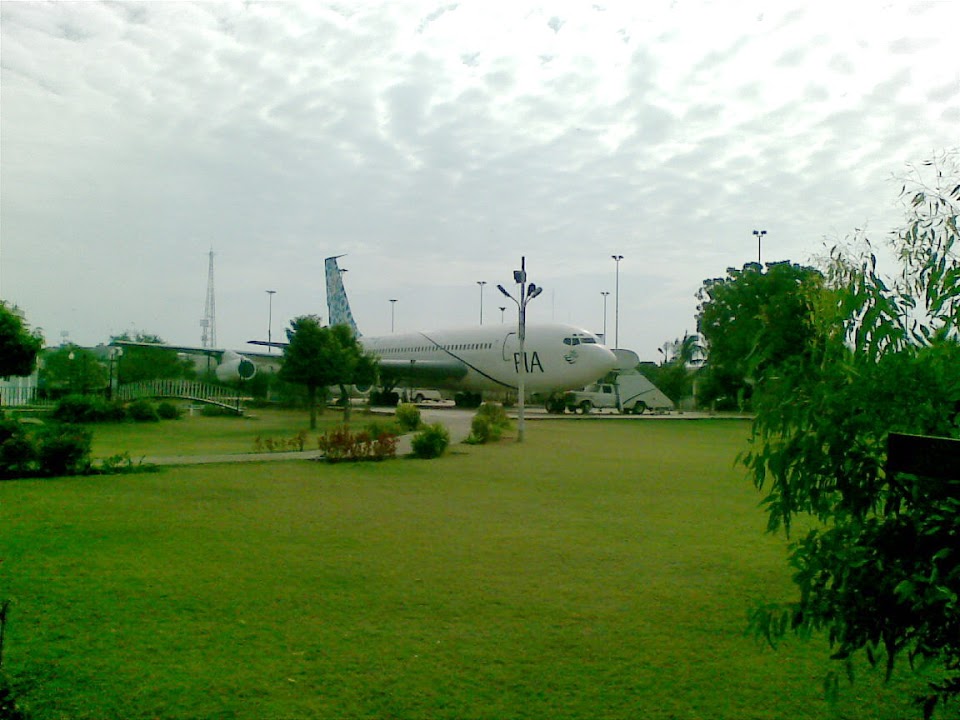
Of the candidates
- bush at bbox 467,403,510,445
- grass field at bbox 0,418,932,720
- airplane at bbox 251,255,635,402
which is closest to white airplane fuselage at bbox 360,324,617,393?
airplane at bbox 251,255,635,402

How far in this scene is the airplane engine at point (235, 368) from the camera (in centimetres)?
3647

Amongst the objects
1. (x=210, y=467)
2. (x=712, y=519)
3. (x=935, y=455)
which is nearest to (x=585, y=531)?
(x=712, y=519)

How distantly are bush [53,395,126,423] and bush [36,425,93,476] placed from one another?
15420 millimetres

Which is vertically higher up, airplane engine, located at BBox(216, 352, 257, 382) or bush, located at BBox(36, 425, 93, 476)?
airplane engine, located at BBox(216, 352, 257, 382)

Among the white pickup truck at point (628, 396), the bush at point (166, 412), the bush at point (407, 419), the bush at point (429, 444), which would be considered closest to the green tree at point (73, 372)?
the bush at point (166, 412)

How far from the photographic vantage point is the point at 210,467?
1505cm

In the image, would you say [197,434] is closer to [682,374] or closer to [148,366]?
[148,366]

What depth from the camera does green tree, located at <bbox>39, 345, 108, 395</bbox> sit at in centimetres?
3575

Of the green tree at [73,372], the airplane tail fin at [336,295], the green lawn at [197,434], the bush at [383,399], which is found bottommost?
the green lawn at [197,434]

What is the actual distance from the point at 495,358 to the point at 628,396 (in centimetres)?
1336

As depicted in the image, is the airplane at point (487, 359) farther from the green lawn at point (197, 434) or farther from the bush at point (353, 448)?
the bush at point (353, 448)

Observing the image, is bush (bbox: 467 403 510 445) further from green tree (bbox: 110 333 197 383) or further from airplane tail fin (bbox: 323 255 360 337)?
airplane tail fin (bbox: 323 255 360 337)

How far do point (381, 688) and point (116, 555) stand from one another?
4.31 m

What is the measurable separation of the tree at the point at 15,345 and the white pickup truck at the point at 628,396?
33950 mm
